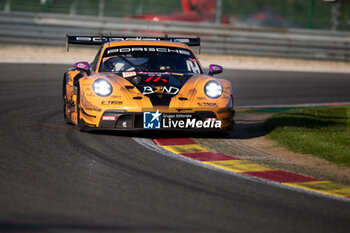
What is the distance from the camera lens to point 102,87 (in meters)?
8.19

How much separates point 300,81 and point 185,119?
33.0 ft

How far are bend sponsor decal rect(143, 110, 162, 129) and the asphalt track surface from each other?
32 centimetres

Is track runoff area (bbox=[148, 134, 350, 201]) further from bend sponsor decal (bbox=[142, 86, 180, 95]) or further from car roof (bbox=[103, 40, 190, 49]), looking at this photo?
car roof (bbox=[103, 40, 190, 49])

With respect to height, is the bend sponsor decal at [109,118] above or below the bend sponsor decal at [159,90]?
below

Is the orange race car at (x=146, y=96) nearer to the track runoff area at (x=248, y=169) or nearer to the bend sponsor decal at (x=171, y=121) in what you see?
the bend sponsor decal at (x=171, y=121)

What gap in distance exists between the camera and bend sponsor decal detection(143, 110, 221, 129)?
7.95m

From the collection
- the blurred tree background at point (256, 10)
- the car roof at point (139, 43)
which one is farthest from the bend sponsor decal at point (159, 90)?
the blurred tree background at point (256, 10)

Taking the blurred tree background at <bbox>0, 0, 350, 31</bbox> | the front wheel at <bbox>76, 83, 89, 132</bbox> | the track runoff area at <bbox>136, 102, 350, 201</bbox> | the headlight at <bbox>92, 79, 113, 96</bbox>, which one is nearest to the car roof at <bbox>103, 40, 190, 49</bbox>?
the front wheel at <bbox>76, 83, 89, 132</bbox>

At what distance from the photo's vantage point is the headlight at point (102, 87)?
8133mm

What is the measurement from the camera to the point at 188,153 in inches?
299

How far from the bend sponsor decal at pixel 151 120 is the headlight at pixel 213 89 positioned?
80cm

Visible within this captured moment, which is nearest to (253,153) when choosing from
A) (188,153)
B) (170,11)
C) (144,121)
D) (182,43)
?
(188,153)

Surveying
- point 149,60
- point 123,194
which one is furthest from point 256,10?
point 123,194

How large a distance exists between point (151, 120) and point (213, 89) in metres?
0.99
